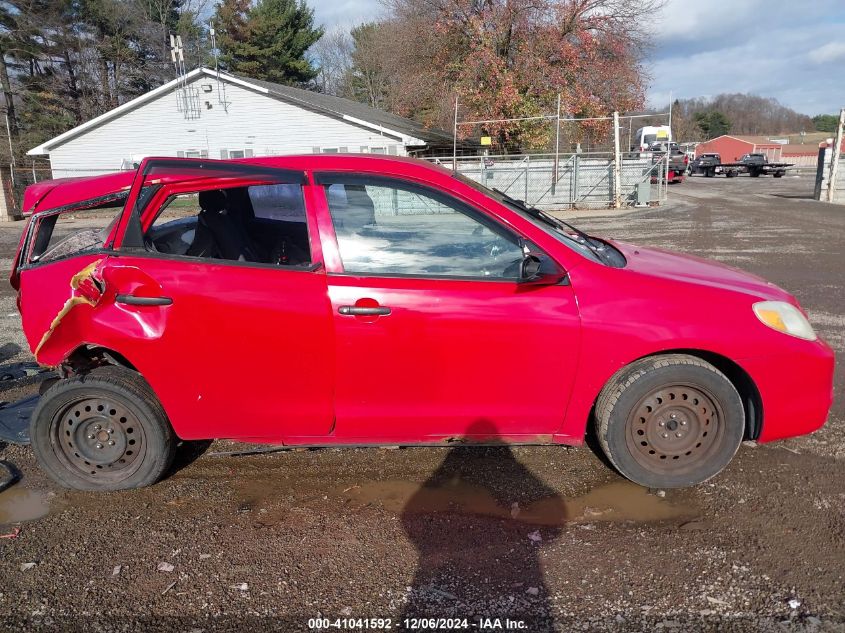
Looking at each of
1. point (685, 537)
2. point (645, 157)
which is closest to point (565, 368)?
point (685, 537)

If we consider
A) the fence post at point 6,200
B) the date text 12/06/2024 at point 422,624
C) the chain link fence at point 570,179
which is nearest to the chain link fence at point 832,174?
the chain link fence at point 570,179

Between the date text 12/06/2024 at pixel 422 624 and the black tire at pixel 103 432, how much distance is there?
1.48 m

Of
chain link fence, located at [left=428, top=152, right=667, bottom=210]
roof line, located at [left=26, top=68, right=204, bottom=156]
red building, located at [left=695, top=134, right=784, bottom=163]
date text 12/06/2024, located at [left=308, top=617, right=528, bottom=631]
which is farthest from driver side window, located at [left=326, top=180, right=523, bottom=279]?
red building, located at [left=695, top=134, right=784, bottom=163]

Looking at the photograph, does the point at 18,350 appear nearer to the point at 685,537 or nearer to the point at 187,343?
the point at 187,343

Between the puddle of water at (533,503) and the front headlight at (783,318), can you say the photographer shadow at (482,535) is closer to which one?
the puddle of water at (533,503)

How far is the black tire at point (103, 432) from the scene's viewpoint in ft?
10.8

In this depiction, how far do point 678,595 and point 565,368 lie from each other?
1121 millimetres

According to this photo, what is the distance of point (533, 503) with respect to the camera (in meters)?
3.23

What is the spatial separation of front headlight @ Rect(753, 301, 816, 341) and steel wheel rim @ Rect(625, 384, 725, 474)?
500mm

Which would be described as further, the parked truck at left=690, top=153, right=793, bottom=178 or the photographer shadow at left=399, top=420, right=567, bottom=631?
the parked truck at left=690, top=153, right=793, bottom=178

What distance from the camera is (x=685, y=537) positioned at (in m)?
2.91

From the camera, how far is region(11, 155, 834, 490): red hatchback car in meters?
3.05

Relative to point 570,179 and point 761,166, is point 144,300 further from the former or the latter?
point 761,166

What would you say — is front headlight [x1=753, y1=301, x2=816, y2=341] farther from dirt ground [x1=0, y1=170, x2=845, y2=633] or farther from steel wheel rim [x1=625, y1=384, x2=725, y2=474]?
dirt ground [x1=0, y1=170, x2=845, y2=633]
